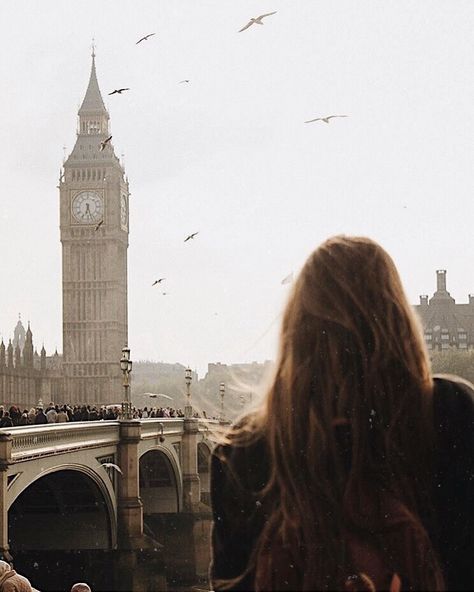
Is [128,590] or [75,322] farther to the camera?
[75,322]

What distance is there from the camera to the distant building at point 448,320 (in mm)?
91250

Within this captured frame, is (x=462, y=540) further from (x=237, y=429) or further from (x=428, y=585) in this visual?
(x=237, y=429)

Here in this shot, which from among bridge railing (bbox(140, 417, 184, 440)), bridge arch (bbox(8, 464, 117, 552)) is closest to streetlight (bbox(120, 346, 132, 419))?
bridge railing (bbox(140, 417, 184, 440))

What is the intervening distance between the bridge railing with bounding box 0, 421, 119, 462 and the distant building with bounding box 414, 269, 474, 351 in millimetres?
66994

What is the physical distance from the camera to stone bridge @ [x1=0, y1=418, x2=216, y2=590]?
62.7ft

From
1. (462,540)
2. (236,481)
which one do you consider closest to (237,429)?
(236,481)

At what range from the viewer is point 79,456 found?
74.7 feet

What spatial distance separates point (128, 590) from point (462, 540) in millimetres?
27026

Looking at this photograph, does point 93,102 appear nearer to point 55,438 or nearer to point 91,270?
point 91,270

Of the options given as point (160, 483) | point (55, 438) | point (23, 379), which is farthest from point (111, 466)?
point (23, 379)

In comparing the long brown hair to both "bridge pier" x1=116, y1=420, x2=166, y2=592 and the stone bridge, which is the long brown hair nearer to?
the stone bridge

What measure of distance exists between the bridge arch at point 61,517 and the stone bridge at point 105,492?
0.02m

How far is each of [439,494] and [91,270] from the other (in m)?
91.1

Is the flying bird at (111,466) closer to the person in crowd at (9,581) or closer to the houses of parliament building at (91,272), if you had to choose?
the person in crowd at (9,581)
